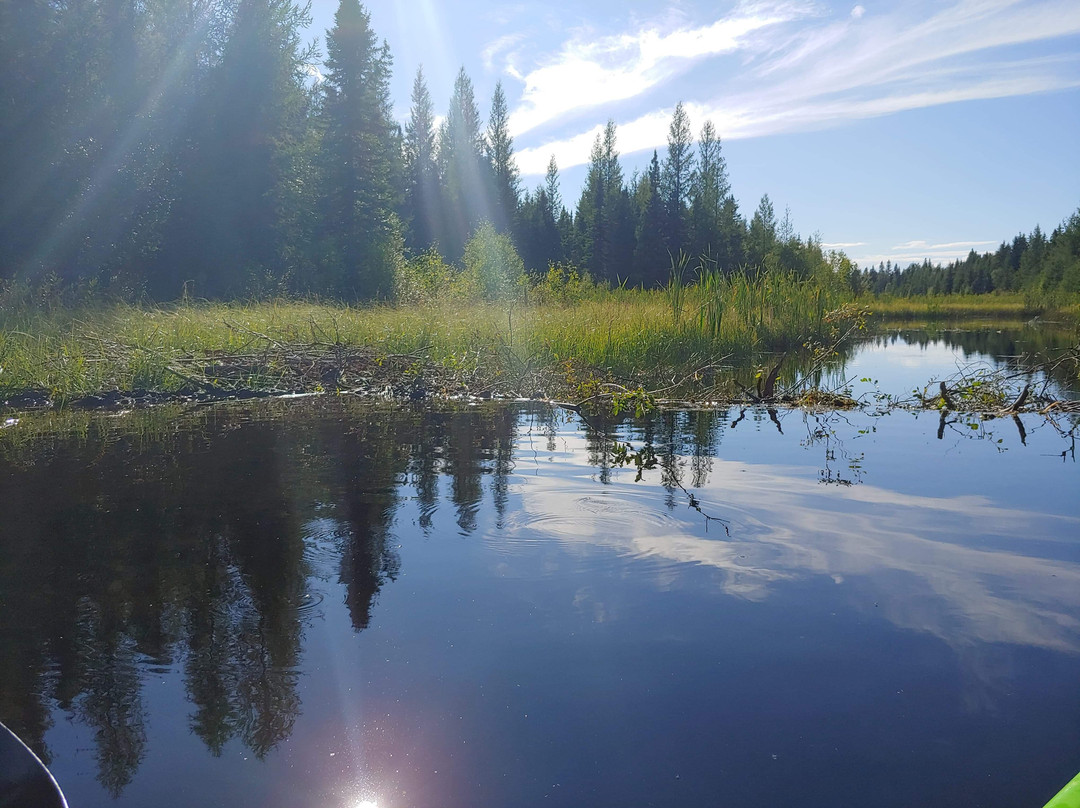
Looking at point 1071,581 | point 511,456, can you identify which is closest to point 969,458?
point 1071,581

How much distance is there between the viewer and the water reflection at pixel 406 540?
9.20 ft

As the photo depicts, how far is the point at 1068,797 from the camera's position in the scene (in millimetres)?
1413

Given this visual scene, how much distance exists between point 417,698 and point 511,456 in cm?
405

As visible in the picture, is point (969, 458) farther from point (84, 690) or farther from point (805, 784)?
point (84, 690)

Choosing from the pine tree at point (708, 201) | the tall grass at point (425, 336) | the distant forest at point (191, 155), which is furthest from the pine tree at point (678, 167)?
the tall grass at point (425, 336)

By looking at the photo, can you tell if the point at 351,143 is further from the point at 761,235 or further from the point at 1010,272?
the point at 1010,272

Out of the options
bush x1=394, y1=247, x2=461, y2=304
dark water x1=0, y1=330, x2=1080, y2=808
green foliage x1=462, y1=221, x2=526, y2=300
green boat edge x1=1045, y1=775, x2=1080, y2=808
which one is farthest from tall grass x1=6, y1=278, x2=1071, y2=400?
green boat edge x1=1045, y1=775, x2=1080, y2=808

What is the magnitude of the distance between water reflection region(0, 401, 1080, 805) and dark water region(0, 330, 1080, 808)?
0.07 feet

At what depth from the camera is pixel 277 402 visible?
10.0 metres

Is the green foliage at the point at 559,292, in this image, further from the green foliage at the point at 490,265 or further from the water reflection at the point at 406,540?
the water reflection at the point at 406,540

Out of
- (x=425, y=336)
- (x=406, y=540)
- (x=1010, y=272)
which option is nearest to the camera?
(x=406, y=540)

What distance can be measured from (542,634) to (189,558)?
80.3 inches

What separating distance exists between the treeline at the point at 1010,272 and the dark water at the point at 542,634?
106 feet

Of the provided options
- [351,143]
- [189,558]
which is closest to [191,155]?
[351,143]
